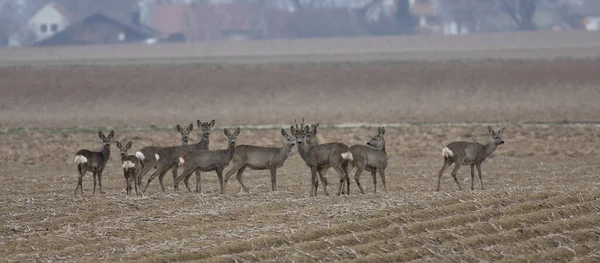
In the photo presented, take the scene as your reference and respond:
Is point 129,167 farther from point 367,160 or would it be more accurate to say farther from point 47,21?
point 47,21

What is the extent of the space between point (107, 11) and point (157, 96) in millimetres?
98713

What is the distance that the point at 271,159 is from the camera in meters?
23.8

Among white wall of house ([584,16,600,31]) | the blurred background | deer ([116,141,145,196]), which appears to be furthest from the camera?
white wall of house ([584,16,600,31])

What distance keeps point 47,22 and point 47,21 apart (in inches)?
4.8

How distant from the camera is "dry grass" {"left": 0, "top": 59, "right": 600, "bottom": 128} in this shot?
50969mm

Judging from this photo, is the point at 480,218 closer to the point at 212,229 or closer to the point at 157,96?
the point at 212,229

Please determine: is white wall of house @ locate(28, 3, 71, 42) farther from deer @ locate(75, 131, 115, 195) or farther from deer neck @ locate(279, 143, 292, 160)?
deer neck @ locate(279, 143, 292, 160)

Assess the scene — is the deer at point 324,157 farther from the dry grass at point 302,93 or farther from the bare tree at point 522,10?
the bare tree at point 522,10

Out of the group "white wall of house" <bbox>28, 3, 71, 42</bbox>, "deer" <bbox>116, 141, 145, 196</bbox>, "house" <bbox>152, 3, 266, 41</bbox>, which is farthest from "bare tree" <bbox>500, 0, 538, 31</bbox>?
"deer" <bbox>116, 141, 145, 196</bbox>

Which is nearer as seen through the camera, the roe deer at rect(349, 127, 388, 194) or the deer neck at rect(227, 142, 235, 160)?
the roe deer at rect(349, 127, 388, 194)

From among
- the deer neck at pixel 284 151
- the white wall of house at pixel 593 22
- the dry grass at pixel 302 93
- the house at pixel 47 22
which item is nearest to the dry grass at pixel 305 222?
the deer neck at pixel 284 151

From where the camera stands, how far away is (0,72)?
68000 mm

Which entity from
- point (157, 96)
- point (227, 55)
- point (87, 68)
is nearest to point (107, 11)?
point (227, 55)

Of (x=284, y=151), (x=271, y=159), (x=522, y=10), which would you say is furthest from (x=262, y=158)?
(x=522, y=10)
